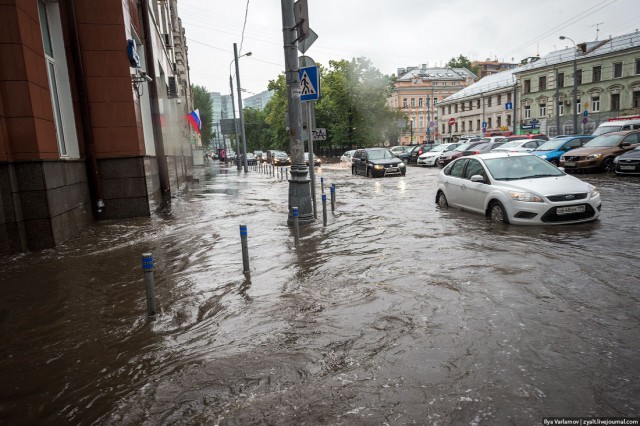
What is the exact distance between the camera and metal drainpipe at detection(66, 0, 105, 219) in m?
9.80

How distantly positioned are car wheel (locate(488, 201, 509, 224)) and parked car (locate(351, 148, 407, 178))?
46.6ft

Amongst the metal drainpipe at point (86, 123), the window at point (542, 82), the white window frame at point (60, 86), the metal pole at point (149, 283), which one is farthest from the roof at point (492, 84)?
the metal pole at point (149, 283)

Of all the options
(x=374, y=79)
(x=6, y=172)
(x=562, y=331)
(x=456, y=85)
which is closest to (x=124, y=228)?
(x=6, y=172)

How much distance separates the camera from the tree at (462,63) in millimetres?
99438

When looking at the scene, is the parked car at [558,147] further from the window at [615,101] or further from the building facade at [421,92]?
the building facade at [421,92]

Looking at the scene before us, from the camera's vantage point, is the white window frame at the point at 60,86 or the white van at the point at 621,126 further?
the white van at the point at 621,126

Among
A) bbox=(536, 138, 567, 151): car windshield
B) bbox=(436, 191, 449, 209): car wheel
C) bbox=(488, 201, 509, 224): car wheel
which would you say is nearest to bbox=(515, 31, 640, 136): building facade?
bbox=(536, 138, 567, 151): car windshield

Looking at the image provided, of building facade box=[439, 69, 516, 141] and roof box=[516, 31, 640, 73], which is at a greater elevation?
roof box=[516, 31, 640, 73]

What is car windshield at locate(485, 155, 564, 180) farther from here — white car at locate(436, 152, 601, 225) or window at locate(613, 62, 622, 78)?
window at locate(613, 62, 622, 78)

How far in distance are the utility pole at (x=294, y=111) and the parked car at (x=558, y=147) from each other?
14663mm

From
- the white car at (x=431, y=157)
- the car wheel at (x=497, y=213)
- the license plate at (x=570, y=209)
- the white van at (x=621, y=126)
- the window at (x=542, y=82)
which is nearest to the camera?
the license plate at (x=570, y=209)

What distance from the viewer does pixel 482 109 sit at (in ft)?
220

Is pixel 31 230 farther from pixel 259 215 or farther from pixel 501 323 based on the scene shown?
pixel 501 323

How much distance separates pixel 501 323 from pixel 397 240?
3.86 meters
